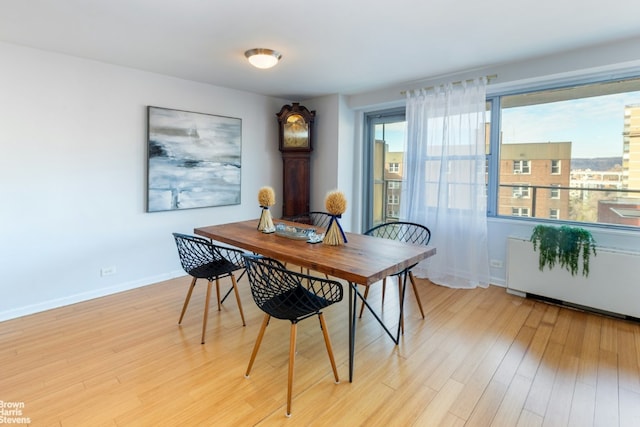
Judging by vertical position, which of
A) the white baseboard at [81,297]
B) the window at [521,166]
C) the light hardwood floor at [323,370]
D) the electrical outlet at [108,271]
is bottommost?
the light hardwood floor at [323,370]

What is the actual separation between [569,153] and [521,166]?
44 centimetres

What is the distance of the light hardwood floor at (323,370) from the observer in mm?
1795

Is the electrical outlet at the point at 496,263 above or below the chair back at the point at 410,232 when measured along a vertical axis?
below

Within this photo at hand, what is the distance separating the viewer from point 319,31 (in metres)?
2.53

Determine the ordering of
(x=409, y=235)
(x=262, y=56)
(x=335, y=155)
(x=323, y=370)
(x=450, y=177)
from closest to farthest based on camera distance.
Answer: (x=323, y=370), (x=262, y=56), (x=450, y=177), (x=409, y=235), (x=335, y=155)

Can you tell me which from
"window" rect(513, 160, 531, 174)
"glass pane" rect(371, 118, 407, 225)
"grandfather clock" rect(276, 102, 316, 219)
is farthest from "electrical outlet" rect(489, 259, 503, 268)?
"grandfather clock" rect(276, 102, 316, 219)

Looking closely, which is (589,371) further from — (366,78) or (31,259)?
(31,259)

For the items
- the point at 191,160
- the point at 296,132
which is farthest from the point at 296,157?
the point at 191,160

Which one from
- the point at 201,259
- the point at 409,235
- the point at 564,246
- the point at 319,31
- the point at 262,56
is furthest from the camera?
the point at 409,235

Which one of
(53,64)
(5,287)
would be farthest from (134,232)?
(53,64)

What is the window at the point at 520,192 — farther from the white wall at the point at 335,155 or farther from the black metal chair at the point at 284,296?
the black metal chair at the point at 284,296

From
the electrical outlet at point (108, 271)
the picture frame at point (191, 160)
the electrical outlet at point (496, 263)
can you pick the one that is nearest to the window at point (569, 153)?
the electrical outlet at point (496, 263)

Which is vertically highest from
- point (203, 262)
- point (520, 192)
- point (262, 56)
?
point (262, 56)

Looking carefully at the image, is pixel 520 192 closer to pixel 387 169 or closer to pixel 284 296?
pixel 387 169
